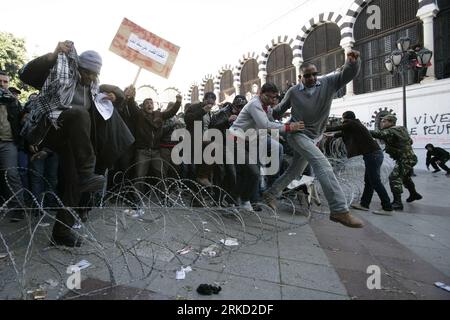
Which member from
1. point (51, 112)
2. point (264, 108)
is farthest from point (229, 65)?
point (51, 112)

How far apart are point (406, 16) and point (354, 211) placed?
1033 centimetres

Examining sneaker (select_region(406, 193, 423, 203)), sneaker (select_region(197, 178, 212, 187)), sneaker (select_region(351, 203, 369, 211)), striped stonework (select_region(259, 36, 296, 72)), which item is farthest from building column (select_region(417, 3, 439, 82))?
sneaker (select_region(197, 178, 212, 187))

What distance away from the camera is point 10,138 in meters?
4.04

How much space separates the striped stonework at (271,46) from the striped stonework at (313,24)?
1.15 feet

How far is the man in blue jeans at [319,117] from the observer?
129 inches

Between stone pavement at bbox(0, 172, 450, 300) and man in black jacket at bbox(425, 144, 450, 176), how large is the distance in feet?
26.1

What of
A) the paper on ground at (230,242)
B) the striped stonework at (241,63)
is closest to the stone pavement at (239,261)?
the paper on ground at (230,242)

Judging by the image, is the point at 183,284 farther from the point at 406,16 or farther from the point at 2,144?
the point at 406,16

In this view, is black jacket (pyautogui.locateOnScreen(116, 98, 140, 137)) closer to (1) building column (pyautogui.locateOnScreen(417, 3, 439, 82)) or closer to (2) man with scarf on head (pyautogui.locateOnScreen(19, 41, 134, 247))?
(2) man with scarf on head (pyautogui.locateOnScreen(19, 41, 134, 247))

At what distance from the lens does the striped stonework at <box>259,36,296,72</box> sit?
16.2 m

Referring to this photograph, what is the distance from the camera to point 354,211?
18.9ft

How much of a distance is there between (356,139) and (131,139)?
13.8 ft

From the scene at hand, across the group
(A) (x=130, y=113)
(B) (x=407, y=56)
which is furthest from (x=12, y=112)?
(B) (x=407, y=56)
